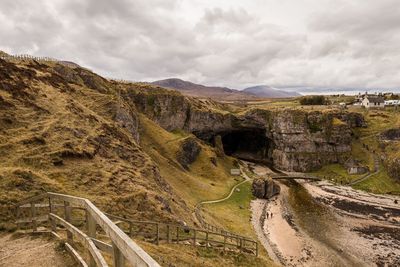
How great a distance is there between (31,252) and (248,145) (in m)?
126

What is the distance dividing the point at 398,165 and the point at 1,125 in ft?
316

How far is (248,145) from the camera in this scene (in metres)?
136

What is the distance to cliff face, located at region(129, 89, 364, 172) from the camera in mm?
102438

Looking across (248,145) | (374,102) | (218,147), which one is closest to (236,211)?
(218,147)

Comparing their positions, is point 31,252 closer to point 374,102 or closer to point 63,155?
point 63,155

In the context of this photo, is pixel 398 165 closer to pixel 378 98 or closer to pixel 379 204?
pixel 379 204

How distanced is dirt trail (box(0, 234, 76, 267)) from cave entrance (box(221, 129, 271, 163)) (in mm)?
113325

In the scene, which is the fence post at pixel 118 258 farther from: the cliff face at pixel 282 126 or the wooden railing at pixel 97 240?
the cliff face at pixel 282 126

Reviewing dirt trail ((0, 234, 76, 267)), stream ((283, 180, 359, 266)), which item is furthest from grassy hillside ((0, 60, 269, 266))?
stream ((283, 180, 359, 266))

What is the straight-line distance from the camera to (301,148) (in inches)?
4370

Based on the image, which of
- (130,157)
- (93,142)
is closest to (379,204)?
(130,157)

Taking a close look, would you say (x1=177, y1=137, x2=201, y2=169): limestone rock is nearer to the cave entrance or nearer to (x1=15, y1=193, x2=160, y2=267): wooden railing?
the cave entrance

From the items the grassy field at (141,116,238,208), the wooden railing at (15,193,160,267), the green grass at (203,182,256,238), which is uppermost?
the wooden railing at (15,193,160,267)

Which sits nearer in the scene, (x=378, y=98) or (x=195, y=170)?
(x=195, y=170)
